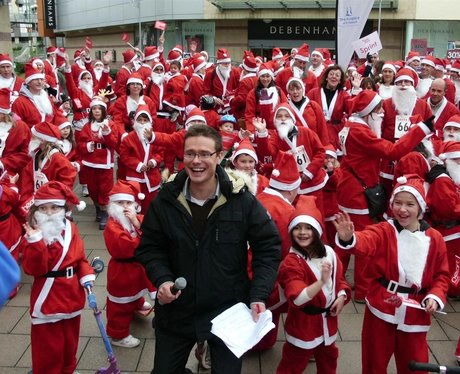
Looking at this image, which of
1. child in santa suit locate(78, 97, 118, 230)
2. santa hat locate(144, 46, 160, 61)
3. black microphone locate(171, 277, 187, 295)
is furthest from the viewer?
santa hat locate(144, 46, 160, 61)

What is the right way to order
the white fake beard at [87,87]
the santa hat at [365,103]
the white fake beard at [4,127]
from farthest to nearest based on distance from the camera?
the white fake beard at [87,87], the white fake beard at [4,127], the santa hat at [365,103]

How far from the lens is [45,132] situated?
6.33 metres

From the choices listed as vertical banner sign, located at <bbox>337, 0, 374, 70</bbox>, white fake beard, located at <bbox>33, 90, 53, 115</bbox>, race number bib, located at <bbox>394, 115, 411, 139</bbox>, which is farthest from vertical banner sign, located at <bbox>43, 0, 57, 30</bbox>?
race number bib, located at <bbox>394, 115, 411, 139</bbox>

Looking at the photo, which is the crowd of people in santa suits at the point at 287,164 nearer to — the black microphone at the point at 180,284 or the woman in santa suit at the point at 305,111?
the woman in santa suit at the point at 305,111

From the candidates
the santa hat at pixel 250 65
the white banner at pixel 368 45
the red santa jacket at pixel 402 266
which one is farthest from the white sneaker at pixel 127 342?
the white banner at pixel 368 45

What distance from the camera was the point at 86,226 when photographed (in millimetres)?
7992

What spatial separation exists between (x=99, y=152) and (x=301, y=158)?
3.35 m

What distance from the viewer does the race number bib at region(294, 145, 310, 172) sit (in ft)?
19.7

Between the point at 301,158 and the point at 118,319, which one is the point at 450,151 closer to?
the point at 301,158

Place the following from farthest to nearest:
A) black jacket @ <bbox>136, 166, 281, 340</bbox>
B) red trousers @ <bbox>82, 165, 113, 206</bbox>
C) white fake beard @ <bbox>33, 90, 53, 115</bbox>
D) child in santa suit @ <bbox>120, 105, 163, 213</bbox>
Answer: white fake beard @ <bbox>33, 90, 53, 115</bbox> → red trousers @ <bbox>82, 165, 113, 206</bbox> → child in santa suit @ <bbox>120, 105, 163, 213</bbox> → black jacket @ <bbox>136, 166, 281, 340</bbox>

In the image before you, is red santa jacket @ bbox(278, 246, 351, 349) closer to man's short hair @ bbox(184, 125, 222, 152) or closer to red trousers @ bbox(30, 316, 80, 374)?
man's short hair @ bbox(184, 125, 222, 152)

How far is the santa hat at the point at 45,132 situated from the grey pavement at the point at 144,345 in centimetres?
189

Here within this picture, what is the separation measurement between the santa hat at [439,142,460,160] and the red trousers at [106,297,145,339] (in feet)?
11.1

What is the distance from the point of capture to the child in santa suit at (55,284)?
387 centimetres
